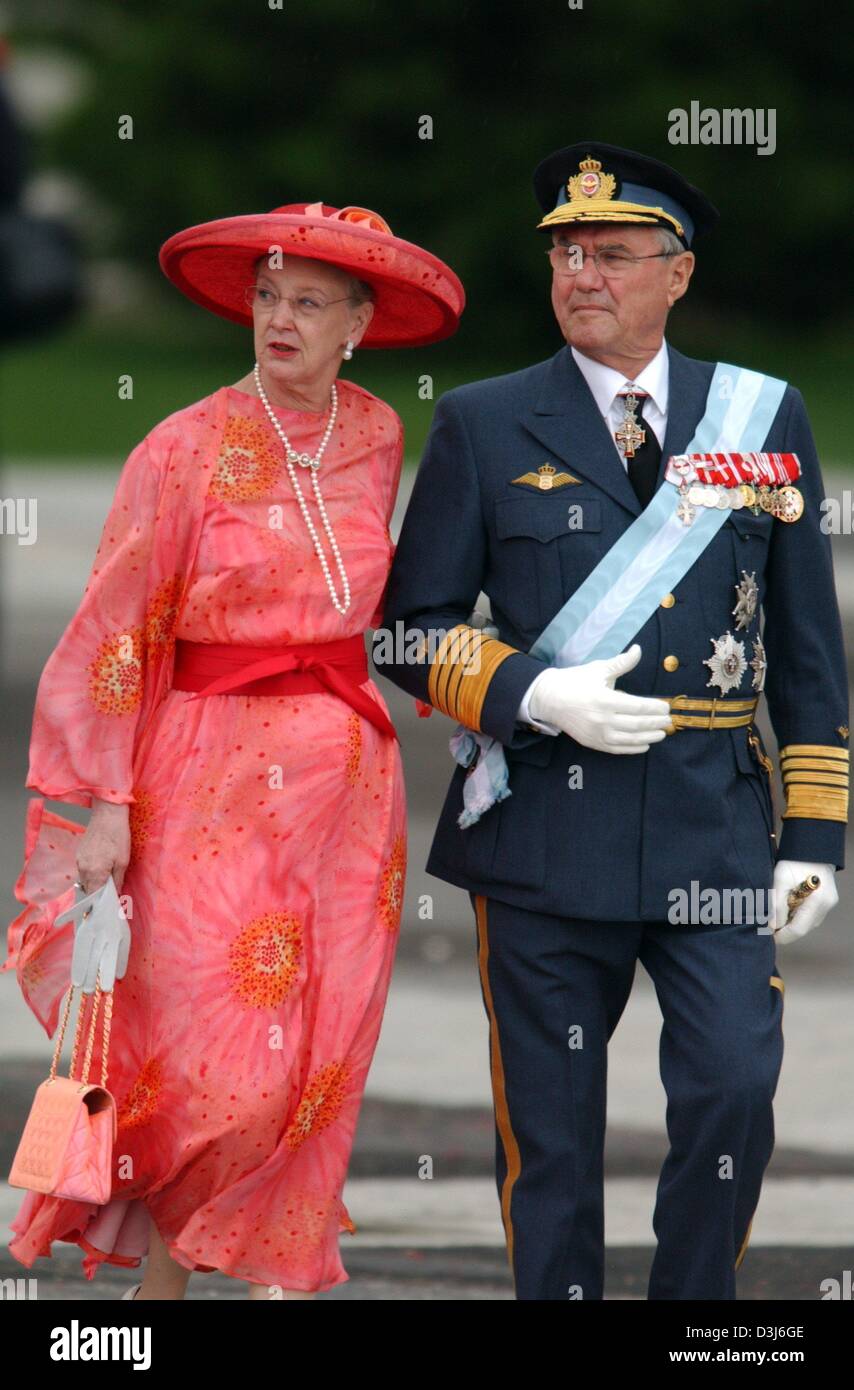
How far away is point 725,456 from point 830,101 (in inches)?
1334

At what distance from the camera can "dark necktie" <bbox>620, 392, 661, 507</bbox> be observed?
4547 mm

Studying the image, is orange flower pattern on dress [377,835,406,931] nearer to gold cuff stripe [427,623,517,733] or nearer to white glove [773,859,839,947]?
gold cuff stripe [427,623,517,733]

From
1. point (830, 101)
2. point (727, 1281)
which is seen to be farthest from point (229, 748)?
point (830, 101)

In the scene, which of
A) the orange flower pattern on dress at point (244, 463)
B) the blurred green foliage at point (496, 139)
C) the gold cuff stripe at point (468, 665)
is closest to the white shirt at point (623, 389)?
the gold cuff stripe at point (468, 665)

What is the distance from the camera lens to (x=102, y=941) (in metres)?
4.45

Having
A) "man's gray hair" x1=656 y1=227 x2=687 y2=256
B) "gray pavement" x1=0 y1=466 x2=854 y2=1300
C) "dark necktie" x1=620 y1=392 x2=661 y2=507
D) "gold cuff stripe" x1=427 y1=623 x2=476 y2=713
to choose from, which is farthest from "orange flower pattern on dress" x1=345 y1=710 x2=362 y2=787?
"gray pavement" x1=0 y1=466 x2=854 y2=1300

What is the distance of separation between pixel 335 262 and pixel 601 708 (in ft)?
2.87

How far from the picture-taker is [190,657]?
4535 mm

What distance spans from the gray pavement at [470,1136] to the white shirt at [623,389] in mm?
1649

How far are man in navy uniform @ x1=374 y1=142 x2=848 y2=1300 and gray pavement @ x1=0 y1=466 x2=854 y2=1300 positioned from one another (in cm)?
70

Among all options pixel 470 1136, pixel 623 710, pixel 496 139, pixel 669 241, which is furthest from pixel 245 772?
pixel 496 139

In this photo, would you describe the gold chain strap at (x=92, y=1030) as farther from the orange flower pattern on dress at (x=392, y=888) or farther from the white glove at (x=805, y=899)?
the white glove at (x=805, y=899)

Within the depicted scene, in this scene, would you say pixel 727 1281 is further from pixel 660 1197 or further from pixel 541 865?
pixel 541 865

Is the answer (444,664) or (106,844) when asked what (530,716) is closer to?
(444,664)
